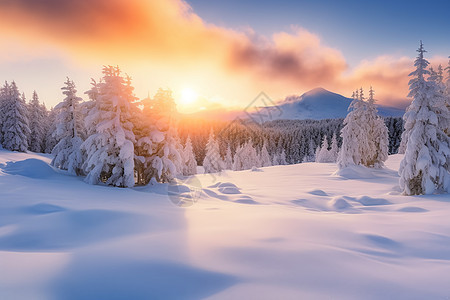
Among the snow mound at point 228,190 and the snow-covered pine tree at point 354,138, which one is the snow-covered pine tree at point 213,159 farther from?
the snow mound at point 228,190

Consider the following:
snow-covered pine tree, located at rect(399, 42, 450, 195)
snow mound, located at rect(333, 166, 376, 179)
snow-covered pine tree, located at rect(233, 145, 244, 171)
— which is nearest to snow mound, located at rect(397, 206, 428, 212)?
snow-covered pine tree, located at rect(399, 42, 450, 195)

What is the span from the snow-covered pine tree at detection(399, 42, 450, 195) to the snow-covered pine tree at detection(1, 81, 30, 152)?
161 feet

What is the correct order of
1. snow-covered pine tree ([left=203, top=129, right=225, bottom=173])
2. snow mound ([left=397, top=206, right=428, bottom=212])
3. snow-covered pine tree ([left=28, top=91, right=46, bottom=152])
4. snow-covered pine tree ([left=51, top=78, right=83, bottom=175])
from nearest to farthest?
snow mound ([left=397, top=206, right=428, bottom=212]), snow-covered pine tree ([left=51, top=78, right=83, bottom=175]), snow-covered pine tree ([left=28, top=91, right=46, bottom=152]), snow-covered pine tree ([left=203, top=129, right=225, bottom=173])

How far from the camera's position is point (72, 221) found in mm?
6070

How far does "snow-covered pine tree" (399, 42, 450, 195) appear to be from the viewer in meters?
15.0

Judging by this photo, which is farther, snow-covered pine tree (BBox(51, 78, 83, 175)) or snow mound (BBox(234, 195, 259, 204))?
snow-covered pine tree (BBox(51, 78, 83, 175))

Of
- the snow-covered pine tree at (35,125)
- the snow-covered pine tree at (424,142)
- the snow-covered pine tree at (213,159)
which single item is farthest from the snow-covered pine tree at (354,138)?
the snow-covered pine tree at (35,125)

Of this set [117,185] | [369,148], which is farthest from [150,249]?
[369,148]

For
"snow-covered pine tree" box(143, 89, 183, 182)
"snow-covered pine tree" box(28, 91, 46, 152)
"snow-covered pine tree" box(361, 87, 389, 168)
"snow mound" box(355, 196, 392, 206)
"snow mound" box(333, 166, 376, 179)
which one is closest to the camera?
"snow mound" box(355, 196, 392, 206)

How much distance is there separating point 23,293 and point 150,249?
181cm

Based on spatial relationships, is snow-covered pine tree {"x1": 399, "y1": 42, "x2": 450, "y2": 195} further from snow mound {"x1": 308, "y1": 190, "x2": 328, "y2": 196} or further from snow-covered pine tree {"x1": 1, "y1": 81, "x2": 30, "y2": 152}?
snow-covered pine tree {"x1": 1, "y1": 81, "x2": 30, "y2": 152}

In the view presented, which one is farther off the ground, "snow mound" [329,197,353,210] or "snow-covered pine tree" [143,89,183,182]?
"snow-covered pine tree" [143,89,183,182]

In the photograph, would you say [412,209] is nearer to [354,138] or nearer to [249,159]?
[354,138]

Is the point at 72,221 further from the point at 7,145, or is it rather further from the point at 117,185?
the point at 7,145
